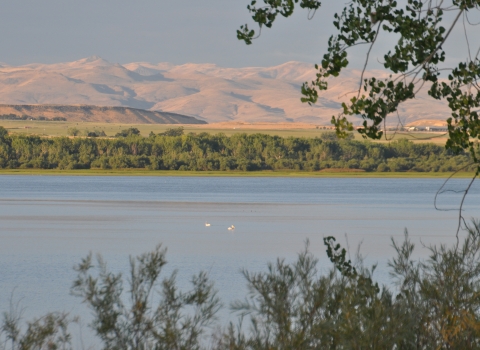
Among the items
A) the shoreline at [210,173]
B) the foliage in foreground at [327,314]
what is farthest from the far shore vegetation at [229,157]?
the foliage in foreground at [327,314]

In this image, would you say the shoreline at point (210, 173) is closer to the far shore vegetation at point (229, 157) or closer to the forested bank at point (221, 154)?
the far shore vegetation at point (229, 157)

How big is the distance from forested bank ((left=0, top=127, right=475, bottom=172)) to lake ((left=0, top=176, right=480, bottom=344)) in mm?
52339

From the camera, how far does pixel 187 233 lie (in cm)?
2873

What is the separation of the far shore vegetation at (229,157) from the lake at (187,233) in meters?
51.6

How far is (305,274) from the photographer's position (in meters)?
6.39

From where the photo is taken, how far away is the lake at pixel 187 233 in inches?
680

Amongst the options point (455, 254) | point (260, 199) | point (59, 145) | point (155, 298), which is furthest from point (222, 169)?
point (455, 254)

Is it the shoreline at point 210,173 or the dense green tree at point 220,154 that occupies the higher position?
the dense green tree at point 220,154

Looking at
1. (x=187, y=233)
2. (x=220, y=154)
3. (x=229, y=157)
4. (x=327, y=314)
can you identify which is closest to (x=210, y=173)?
(x=229, y=157)

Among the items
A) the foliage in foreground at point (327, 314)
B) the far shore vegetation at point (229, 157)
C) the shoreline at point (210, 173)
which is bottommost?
the shoreline at point (210, 173)

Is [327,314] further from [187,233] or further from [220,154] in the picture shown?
[220,154]

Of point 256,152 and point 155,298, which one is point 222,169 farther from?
point 155,298

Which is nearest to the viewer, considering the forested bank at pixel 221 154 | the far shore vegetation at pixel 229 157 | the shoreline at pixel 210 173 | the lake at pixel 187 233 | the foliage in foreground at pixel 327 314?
the foliage in foreground at pixel 327 314

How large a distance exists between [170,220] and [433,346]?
28.9 meters
